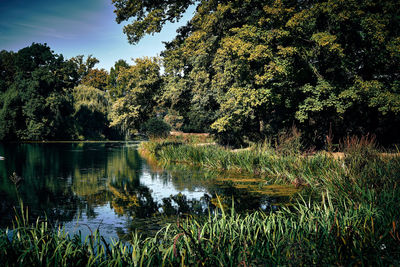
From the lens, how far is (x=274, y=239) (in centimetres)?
377

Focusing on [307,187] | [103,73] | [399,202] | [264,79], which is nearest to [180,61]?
[264,79]

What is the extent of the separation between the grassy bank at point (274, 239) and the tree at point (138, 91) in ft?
42.6

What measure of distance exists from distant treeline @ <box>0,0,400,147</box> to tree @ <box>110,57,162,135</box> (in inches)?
2.4

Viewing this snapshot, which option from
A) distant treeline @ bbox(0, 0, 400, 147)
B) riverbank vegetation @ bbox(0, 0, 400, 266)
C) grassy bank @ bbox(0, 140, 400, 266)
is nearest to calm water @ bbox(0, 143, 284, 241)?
riverbank vegetation @ bbox(0, 0, 400, 266)

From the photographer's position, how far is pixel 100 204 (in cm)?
819

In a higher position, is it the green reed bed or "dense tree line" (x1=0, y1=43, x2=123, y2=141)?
"dense tree line" (x1=0, y1=43, x2=123, y2=141)

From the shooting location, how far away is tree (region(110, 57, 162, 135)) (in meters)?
19.3

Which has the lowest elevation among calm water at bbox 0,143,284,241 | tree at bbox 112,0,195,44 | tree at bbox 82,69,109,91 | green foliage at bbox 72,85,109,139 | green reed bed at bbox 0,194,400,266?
calm water at bbox 0,143,284,241

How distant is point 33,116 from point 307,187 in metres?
35.5

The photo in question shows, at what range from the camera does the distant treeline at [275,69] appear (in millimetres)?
13109

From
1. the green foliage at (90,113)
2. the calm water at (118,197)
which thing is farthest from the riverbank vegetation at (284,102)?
the green foliage at (90,113)

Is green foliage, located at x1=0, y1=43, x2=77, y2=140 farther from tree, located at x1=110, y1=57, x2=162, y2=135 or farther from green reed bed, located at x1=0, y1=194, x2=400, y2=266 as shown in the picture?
green reed bed, located at x1=0, y1=194, x2=400, y2=266

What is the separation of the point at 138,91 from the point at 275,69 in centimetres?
874

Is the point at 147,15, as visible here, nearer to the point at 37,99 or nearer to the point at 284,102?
the point at 284,102
